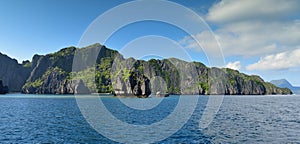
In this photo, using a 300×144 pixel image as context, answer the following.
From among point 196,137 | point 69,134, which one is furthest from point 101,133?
point 196,137

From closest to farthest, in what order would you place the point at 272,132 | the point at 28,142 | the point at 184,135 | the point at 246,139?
1. the point at 28,142
2. the point at 246,139
3. the point at 184,135
4. the point at 272,132

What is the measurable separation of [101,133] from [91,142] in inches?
304

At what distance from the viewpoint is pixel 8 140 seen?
37.8m

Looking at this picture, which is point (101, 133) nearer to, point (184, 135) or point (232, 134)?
point (184, 135)

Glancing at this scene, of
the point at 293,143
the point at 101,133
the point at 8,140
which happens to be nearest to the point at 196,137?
the point at 293,143

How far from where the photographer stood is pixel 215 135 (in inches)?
1702

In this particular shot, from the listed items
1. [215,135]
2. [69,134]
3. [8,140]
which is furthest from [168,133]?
[8,140]

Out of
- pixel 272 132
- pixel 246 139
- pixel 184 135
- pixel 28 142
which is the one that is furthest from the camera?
pixel 272 132

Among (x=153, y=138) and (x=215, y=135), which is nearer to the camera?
(x=153, y=138)

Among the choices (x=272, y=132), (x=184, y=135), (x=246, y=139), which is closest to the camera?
(x=246, y=139)

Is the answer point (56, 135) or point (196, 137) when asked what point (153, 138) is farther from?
point (56, 135)

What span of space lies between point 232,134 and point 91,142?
27186 millimetres

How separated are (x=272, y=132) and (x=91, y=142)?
36974 millimetres

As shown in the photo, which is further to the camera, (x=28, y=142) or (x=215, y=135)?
(x=215, y=135)
